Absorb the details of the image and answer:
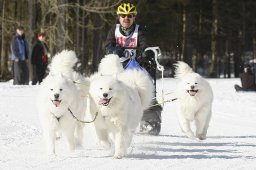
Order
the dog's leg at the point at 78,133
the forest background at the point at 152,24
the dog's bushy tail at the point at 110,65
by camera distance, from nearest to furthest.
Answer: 1. the dog's bushy tail at the point at 110,65
2. the dog's leg at the point at 78,133
3. the forest background at the point at 152,24

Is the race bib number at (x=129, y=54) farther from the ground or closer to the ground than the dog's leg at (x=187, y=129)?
farther from the ground

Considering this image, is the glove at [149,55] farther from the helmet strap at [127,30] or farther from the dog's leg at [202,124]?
the dog's leg at [202,124]

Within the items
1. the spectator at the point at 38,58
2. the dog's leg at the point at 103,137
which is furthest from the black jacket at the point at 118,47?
the spectator at the point at 38,58

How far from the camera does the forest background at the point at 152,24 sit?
85.3 ft

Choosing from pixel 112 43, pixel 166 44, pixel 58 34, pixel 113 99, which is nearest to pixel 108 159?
pixel 113 99

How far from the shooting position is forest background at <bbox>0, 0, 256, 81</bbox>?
2600cm

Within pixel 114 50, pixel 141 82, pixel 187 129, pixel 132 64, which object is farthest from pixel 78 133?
pixel 187 129

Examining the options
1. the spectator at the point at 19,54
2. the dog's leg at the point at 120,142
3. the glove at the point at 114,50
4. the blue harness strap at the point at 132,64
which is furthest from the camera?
the spectator at the point at 19,54

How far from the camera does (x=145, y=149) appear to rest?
23.3ft

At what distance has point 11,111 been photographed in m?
10.8

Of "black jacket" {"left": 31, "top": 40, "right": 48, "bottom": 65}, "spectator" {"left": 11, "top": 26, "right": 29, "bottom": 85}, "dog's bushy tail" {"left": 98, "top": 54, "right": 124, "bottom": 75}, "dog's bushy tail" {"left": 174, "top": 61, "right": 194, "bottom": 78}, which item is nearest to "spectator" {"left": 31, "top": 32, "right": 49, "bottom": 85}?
"black jacket" {"left": 31, "top": 40, "right": 48, "bottom": 65}

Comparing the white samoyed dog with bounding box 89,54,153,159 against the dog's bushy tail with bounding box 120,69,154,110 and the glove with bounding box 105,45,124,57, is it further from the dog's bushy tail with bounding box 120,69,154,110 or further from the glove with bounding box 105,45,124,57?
the glove with bounding box 105,45,124,57

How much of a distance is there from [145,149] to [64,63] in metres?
1.47

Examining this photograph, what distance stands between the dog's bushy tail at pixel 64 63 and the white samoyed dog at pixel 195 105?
1965 millimetres
